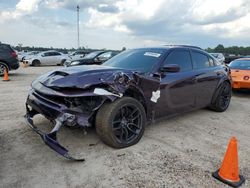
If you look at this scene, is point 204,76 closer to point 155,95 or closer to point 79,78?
point 155,95

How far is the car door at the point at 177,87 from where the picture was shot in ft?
14.9

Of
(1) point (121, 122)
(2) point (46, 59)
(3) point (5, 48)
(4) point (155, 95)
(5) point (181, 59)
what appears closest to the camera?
(1) point (121, 122)

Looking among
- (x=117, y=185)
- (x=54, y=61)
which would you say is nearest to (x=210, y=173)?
(x=117, y=185)

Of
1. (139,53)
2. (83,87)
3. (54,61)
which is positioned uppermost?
(139,53)

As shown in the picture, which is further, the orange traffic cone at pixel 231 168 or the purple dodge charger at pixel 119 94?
the purple dodge charger at pixel 119 94

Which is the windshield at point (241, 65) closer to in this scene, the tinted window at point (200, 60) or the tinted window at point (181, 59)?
the tinted window at point (200, 60)

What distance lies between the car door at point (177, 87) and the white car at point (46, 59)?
2051 cm

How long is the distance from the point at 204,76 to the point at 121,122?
260 centimetres

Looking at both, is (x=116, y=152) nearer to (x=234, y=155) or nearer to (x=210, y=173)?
(x=210, y=173)

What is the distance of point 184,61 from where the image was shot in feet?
17.1

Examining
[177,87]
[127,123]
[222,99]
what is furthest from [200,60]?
[127,123]

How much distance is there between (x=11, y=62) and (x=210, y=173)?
38.6ft

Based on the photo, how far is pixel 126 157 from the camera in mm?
3674

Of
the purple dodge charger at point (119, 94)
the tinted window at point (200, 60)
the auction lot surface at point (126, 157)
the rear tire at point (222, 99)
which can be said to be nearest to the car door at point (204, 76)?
the tinted window at point (200, 60)
